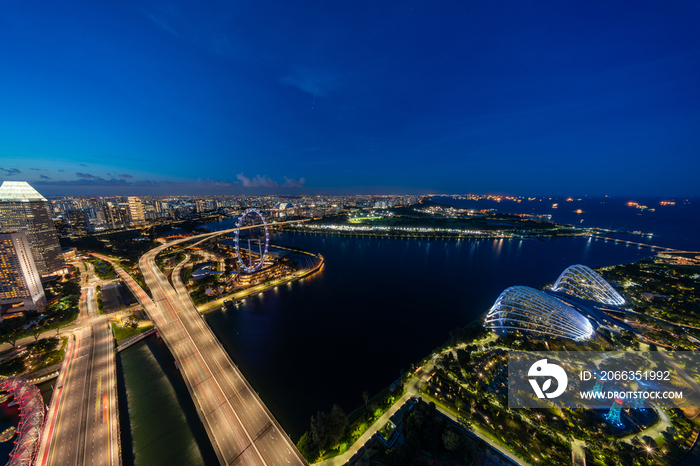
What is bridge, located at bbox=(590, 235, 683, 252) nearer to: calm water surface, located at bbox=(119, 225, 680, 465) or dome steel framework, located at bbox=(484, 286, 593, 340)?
calm water surface, located at bbox=(119, 225, 680, 465)

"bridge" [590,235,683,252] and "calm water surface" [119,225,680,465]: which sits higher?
"bridge" [590,235,683,252]

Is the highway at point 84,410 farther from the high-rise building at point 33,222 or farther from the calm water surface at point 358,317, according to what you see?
the high-rise building at point 33,222

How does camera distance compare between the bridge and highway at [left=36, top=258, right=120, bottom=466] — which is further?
the bridge

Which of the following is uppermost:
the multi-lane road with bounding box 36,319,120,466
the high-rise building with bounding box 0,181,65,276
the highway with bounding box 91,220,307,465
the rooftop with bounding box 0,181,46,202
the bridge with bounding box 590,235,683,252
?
the rooftop with bounding box 0,181,46,202

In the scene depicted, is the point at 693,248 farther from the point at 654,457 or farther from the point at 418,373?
the point at 418,373

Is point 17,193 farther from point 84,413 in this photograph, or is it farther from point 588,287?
point 588,287

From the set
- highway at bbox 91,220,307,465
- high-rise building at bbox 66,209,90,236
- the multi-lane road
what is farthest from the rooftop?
high-rise building at bbox 66,209,90,236

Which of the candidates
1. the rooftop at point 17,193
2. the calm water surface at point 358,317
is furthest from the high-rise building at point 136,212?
the calm water surface at point 358,317

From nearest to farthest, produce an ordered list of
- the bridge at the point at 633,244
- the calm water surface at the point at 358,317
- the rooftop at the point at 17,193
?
1. the calm water surface at the point at 358,317
2. the rooftop at the point at 17,193
3. the bridge at the point at 633,244
